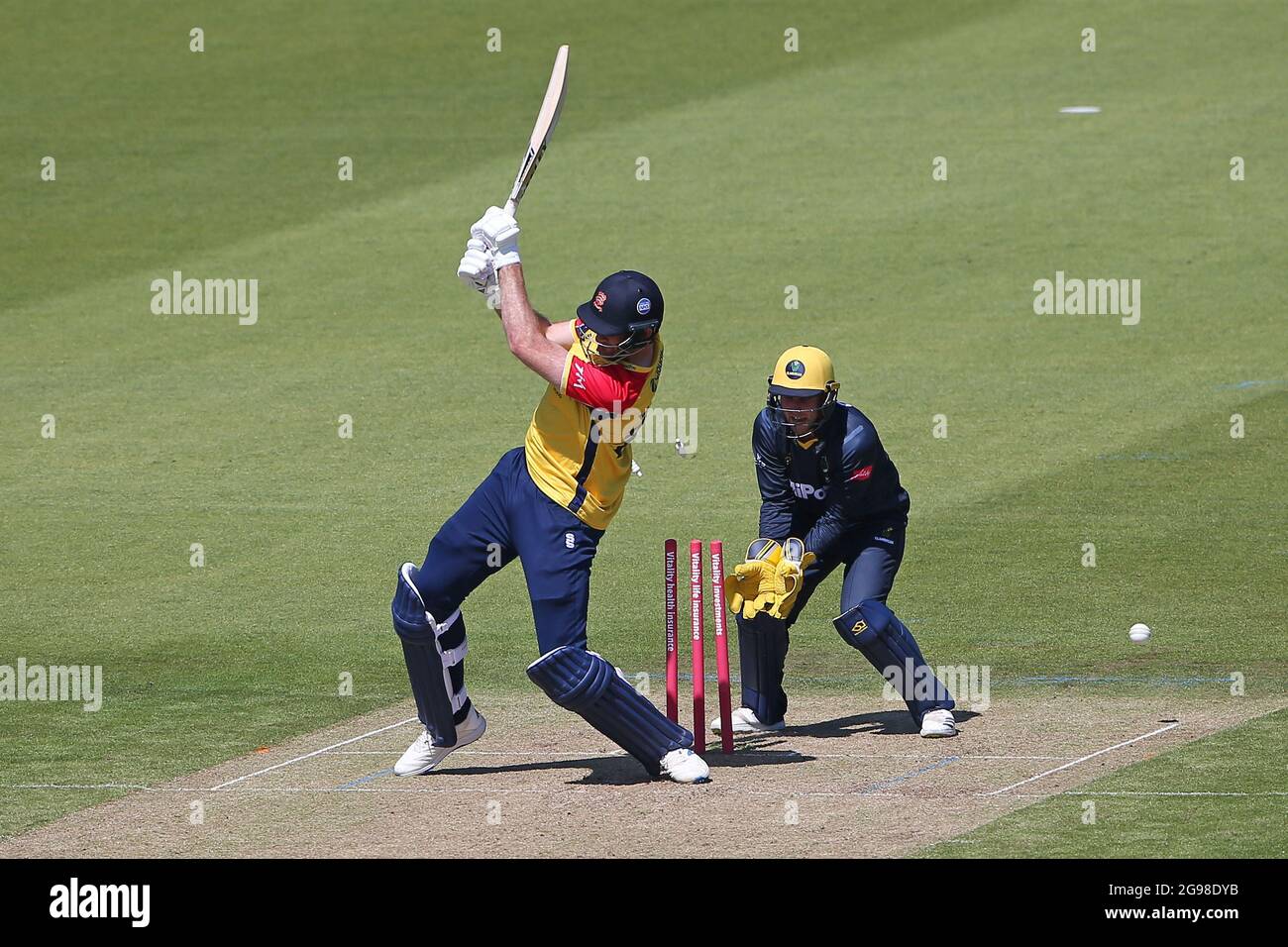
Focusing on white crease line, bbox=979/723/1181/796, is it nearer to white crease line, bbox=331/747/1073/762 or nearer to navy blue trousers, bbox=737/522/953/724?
white crease line, bbox=331/747/1073/762

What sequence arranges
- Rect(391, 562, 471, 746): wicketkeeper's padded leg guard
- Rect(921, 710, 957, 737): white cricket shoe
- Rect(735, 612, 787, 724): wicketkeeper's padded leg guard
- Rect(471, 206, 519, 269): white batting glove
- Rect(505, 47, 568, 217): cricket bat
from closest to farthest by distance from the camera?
Rect(471, 206, 519, 269): white batting glove, Rect(391, 562, 471, 746): wicketkeeper's padded leg guard, Rect(505, 47, 568, 217): cricket bat, Rect(921, 710, 957, 737): white cricket shoe, Rect(735, 612, 787, 724): wicketkeeper's padded leg guard

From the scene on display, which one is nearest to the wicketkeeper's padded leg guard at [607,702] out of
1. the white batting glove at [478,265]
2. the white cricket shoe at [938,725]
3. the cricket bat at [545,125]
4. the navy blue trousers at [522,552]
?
the navy blue trousers at [522,552]

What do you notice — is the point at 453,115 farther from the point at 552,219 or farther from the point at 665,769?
the point at 665,769

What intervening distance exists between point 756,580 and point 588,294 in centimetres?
1187

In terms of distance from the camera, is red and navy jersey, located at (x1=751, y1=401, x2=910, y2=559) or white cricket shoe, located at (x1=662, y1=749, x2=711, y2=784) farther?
red and navy jersey, located at (x1=751, y1=401, x2=910, y2=559)

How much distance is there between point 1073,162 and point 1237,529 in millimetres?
11806

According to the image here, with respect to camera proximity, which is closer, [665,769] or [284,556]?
[665,769]

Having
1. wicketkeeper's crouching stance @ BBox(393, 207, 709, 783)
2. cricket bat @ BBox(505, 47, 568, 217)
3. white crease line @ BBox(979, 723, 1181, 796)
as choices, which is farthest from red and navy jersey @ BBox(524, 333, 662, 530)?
white crease line @ BBox(979, 723, 1181, 796)

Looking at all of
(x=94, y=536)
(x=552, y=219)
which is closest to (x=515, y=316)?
(x=94, y=536)

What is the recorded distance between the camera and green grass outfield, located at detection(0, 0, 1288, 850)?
13.0 m

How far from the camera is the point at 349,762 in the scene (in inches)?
401

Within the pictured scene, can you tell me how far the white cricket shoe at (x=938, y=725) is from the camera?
10.4 metres

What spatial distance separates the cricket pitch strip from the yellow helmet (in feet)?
5.43

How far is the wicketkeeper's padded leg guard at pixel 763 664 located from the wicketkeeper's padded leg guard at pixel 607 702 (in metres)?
1.21
